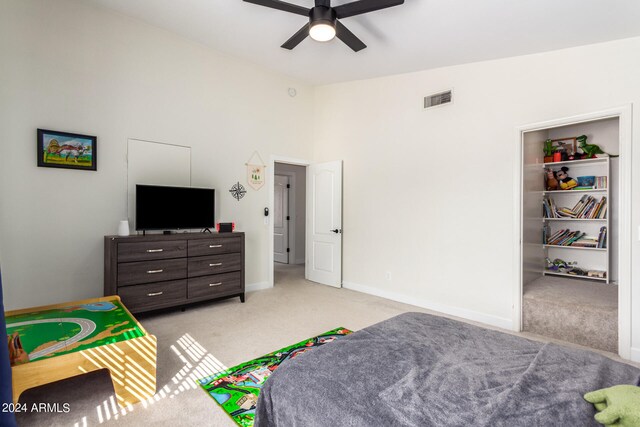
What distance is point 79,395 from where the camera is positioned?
6.84 feet

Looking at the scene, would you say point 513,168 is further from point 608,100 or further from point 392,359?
point 392,359

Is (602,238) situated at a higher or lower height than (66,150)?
lower

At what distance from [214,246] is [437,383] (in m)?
3.17

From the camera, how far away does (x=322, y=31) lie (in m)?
2.58

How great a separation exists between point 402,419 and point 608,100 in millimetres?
3287

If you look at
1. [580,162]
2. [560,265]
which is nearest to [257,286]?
[560,265]

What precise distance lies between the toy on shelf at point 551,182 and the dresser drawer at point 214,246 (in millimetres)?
4283

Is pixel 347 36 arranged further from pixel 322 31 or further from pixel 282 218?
pixel 282 218

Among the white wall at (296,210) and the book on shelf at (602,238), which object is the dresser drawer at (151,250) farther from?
the book on shelf at (602,238)

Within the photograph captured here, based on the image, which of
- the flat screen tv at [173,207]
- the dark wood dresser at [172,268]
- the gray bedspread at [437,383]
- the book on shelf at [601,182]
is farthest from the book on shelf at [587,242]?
the flat screen tv at [173,207]

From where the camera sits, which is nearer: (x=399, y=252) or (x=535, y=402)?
(x=535, y=402)

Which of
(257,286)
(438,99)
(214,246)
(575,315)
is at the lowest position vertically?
(257,286)

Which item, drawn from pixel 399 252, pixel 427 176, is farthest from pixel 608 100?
pixel 399 252

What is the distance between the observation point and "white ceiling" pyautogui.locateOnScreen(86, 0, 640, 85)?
8.27 feet
